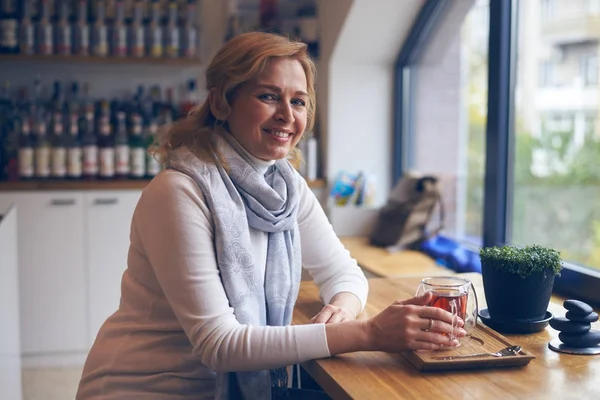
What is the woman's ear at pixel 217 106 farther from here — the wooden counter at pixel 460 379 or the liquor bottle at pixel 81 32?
the liquor bottle at pixel 81 32

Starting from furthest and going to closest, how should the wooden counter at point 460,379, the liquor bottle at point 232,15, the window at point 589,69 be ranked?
the liquor bottle at point 232,15 < the window at point 589,69 < the wooden counter at point 460,379

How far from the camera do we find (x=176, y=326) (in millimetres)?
1523

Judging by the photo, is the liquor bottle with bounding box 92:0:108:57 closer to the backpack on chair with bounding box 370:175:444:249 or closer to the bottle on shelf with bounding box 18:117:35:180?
the bottle on shelf with bounding box 18:117:35:180

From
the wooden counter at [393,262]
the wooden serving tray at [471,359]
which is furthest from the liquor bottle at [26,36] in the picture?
the wooden serving tray at [471,359]

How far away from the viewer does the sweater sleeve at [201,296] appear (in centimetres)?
139

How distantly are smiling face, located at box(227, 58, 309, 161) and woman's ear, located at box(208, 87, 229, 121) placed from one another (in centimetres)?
2

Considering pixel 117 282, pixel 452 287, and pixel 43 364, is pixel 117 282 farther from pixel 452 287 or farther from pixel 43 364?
pixel 452 287

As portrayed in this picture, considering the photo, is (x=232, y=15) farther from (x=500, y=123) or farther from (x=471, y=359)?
(x=471, y=359)

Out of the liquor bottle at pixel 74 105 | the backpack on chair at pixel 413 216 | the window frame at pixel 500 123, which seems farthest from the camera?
the liquor bottle at pixel 74 105

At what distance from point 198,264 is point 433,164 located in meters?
2.36

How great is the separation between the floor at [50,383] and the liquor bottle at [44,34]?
160 centimetres

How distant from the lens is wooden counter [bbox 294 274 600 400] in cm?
121

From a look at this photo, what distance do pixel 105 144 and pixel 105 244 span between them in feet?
1.72

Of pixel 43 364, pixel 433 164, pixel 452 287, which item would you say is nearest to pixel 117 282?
pixel 43 364
